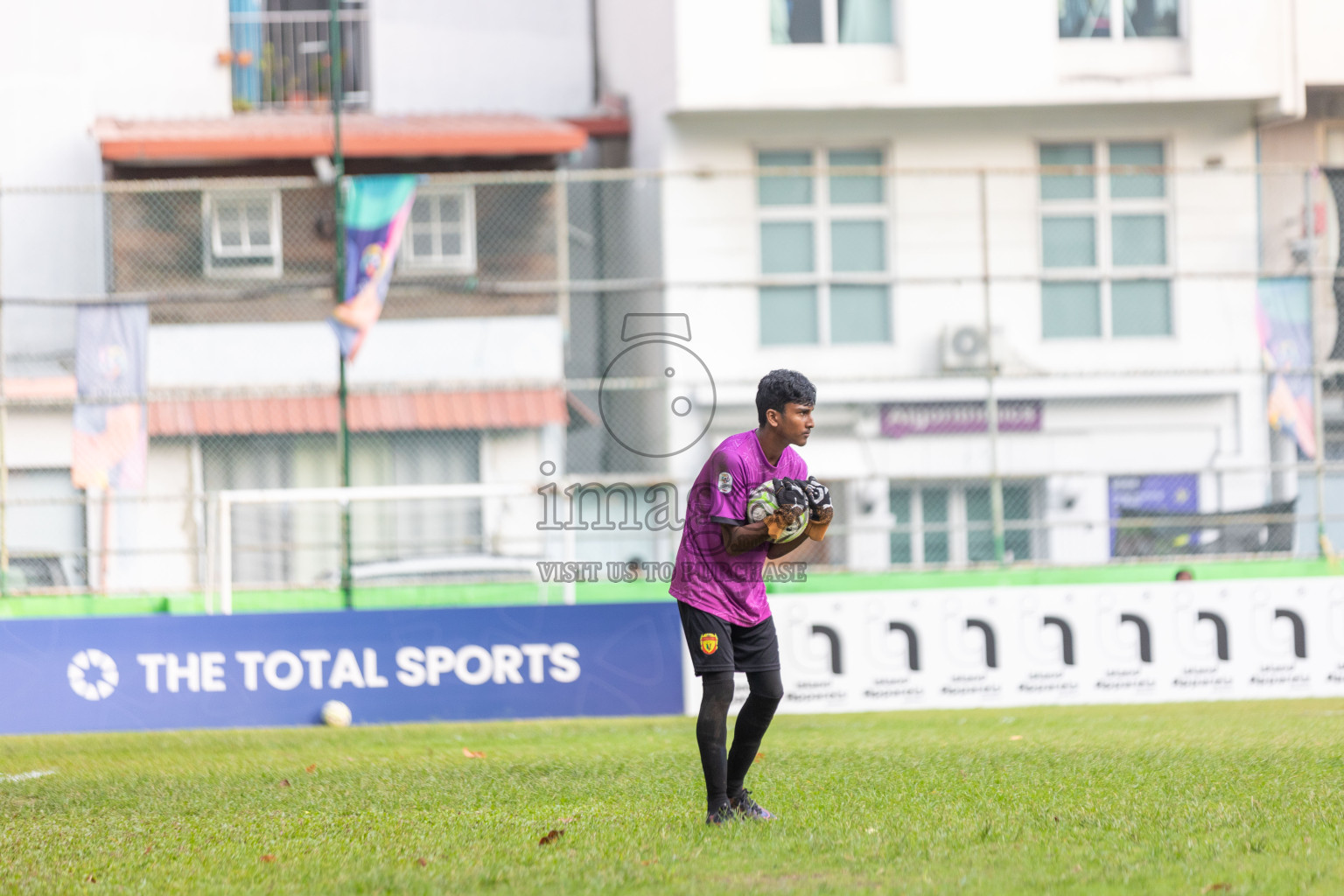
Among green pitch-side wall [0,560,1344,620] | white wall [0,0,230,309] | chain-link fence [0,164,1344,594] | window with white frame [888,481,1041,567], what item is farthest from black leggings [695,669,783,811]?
white wall [0,0,230,309]

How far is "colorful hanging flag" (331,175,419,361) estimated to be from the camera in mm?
15898

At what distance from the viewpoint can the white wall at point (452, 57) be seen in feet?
76.6

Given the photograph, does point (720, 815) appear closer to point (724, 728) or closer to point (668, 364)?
point (724, 728)

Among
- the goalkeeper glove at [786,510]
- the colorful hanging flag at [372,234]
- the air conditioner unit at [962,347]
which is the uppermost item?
the colorful hanging flag at [372,234]

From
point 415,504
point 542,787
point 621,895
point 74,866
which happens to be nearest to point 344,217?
point 415,504

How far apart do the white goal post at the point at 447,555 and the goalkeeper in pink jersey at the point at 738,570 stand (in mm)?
6834

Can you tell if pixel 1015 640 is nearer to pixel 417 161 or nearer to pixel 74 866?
pixel 74 866

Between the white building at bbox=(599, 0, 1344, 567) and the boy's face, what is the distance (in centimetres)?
1280

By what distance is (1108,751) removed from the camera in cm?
884

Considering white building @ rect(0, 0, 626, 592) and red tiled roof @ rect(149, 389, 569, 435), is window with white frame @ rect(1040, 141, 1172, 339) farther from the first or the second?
red tiled roof @ rect(149, 389, 569, 435)

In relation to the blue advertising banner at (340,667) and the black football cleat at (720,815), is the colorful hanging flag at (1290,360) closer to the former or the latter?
the blue advertising banner at (340,667)

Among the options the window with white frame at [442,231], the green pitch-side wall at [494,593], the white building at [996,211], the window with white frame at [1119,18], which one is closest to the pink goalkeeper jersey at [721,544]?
the green pitch-side wall at [494,593]

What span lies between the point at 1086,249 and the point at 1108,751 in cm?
1302

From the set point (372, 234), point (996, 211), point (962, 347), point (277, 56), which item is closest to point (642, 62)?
point (996, 211)
